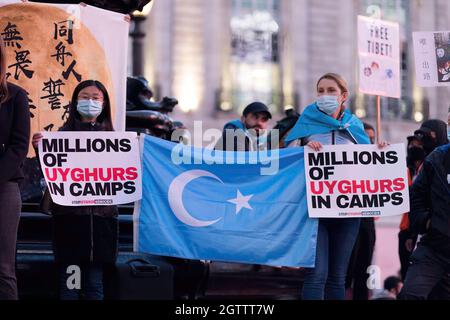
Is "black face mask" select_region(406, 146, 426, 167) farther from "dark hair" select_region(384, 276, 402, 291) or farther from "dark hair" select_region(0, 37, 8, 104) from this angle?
"dark hair" select_region(384, 276, 402, 291)

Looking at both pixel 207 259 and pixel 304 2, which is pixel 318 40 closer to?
pixel 304 2

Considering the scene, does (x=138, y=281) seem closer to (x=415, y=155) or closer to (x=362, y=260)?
(x=362, y=260)

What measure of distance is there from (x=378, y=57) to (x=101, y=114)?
8.20 ft

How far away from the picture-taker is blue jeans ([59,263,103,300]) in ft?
24.0

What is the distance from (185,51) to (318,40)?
12.9 ft

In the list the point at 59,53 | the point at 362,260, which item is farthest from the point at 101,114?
the point at 362,260

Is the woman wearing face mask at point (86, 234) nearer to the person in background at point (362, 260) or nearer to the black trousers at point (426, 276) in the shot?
the black trousers at point (426, 276)

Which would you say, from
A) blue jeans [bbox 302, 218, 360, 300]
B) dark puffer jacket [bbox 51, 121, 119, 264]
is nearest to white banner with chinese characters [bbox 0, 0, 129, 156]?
dark puffer jacket [bbox 51, 121, 119, 264]

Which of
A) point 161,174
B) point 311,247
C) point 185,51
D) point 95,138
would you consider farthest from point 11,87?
point 185,51

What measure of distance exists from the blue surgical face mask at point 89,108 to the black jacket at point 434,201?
2024 millimetres

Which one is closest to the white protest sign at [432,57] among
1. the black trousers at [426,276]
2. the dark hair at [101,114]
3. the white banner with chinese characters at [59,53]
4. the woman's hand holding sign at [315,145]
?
the woman's hand holding sign at [315,145]

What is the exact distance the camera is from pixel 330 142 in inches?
311

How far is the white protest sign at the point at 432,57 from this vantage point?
8.77m

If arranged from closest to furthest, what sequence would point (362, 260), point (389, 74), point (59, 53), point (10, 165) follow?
point (10, 165), point (59, 53), point (389, 74), point (362, 260)
